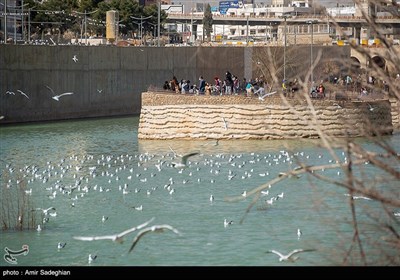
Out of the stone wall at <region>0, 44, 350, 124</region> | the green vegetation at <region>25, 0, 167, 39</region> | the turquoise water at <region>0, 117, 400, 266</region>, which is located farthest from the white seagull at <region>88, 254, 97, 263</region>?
the green vegetation at <region>25, 0, 167, 39</region>

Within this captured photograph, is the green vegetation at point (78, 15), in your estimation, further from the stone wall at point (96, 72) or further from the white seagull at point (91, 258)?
the white seagull at point (91, 258)

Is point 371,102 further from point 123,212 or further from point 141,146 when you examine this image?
point 123,212

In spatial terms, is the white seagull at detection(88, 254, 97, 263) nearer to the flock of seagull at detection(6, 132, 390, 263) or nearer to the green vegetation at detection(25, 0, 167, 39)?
the flock of seagull at detection(6, 132, 390, 263)

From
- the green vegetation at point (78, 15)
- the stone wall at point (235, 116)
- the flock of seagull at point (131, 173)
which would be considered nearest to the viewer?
the flock of seagull at point (131, 173)

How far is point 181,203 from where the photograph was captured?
2261cm

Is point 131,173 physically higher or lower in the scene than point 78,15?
lower

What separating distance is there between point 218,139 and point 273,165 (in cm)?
666

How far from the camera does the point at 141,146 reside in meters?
35.1

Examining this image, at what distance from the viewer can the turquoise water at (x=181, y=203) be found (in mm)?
16766

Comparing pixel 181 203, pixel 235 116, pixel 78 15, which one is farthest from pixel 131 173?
pixel 78 15

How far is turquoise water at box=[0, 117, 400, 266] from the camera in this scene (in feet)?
55.0

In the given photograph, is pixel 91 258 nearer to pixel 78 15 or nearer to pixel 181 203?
pixel 181 203

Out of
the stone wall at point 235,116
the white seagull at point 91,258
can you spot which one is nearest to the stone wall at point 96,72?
the stone wall at point 235,116
